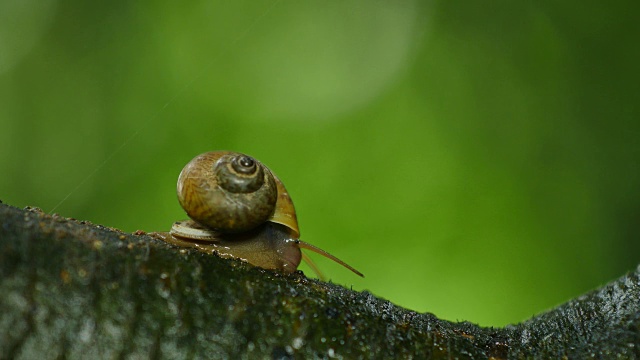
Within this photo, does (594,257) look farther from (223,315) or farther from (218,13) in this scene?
(223,315)

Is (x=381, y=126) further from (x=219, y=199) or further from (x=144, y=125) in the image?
(x=219, y=199)

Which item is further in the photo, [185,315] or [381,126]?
[381,126]

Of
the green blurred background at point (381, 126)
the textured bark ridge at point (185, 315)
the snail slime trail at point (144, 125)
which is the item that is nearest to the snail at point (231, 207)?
the textured bark ridge at point (185, 315)

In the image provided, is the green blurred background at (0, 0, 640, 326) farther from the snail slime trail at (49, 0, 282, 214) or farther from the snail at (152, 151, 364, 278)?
the snail at (152, 151, 364, 278)

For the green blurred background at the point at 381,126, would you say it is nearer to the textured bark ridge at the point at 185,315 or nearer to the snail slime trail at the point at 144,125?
the snail slime trail at the point at 144,125

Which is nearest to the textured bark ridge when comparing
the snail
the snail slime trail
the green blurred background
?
the snail

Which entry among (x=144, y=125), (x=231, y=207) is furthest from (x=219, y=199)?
(x=144, y=125)
